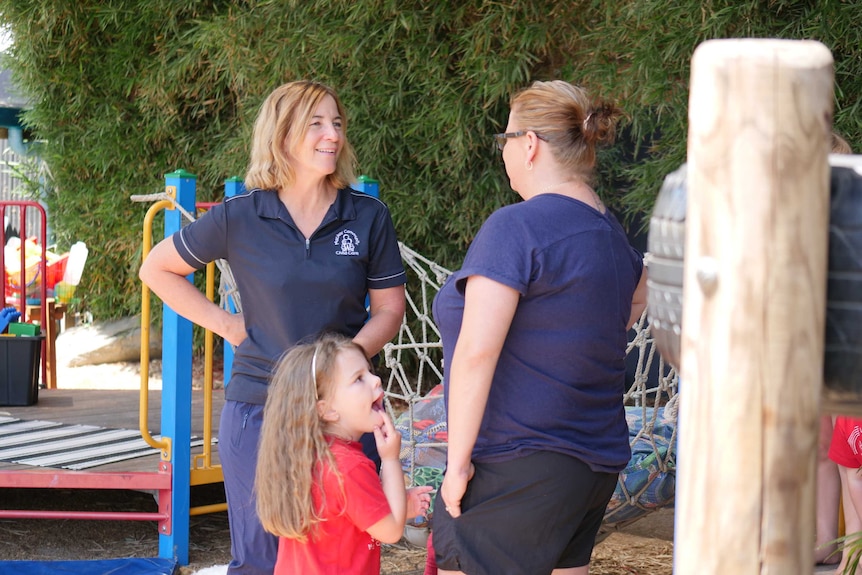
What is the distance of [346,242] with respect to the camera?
7.73 feet

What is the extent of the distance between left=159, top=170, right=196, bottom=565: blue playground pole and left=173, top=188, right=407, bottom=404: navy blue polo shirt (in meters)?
1.06

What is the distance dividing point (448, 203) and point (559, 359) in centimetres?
372

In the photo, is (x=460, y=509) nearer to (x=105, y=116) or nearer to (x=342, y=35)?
(x=342, y=35)

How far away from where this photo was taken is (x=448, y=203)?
5.43 m

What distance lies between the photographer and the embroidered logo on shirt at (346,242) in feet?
7.69

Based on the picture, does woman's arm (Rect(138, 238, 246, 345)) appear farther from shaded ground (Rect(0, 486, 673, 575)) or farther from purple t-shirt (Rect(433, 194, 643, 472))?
shaded ground (Rect(0, 486, 673, 575))

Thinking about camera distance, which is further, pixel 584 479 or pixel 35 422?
pixel 35 422

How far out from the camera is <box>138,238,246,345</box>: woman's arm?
2496 mm

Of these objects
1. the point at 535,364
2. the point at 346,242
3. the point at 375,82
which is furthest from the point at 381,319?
the point at 375,82

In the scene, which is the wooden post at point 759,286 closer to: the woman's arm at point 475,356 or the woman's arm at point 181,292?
the woman's arm at point 475,356

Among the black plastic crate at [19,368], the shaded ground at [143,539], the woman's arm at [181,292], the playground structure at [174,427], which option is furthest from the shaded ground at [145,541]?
the woman's arm at [181,292]

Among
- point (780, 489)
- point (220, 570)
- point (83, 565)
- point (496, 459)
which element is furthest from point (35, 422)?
point (780, 489)

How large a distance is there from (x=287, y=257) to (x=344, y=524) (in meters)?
0.66

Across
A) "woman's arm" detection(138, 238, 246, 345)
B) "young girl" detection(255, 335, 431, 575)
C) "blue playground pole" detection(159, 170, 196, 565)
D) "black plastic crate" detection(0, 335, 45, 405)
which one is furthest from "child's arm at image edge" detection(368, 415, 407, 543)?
"black plastic crate" detection(0, 335, 45, 405)
